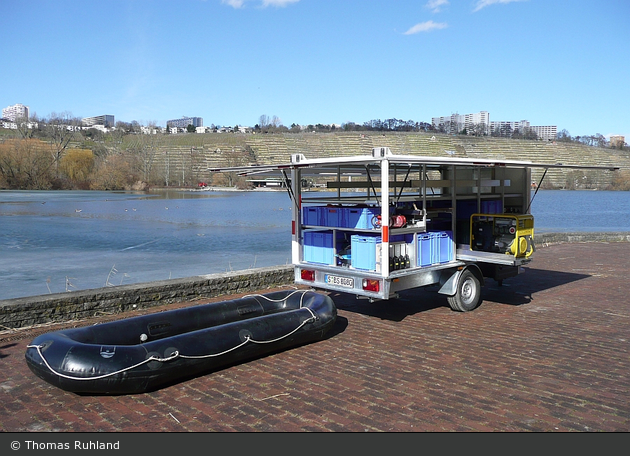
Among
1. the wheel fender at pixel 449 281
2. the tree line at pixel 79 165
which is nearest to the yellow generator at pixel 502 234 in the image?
the wheel fender at pixel 449 281

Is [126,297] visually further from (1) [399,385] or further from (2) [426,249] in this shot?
(1) [399,385]

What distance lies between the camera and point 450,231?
29.1ft

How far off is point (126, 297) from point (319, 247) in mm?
2995

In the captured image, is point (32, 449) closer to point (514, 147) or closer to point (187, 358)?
point (187, 358)

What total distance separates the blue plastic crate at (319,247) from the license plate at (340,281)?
0.27 metres

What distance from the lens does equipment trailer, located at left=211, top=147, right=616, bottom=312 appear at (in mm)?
7727

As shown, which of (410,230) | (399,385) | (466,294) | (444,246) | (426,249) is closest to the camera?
(399,385)

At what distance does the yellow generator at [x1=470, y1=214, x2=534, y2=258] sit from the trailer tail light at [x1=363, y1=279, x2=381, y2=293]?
2.15 metres

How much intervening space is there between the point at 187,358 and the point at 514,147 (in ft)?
444

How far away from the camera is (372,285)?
768cm

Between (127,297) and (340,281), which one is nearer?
(340,281)

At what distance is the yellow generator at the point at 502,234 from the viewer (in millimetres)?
8570

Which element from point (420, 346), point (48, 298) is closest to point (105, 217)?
point (48, 298)

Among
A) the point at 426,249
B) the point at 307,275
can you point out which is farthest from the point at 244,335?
the point at 426,249
